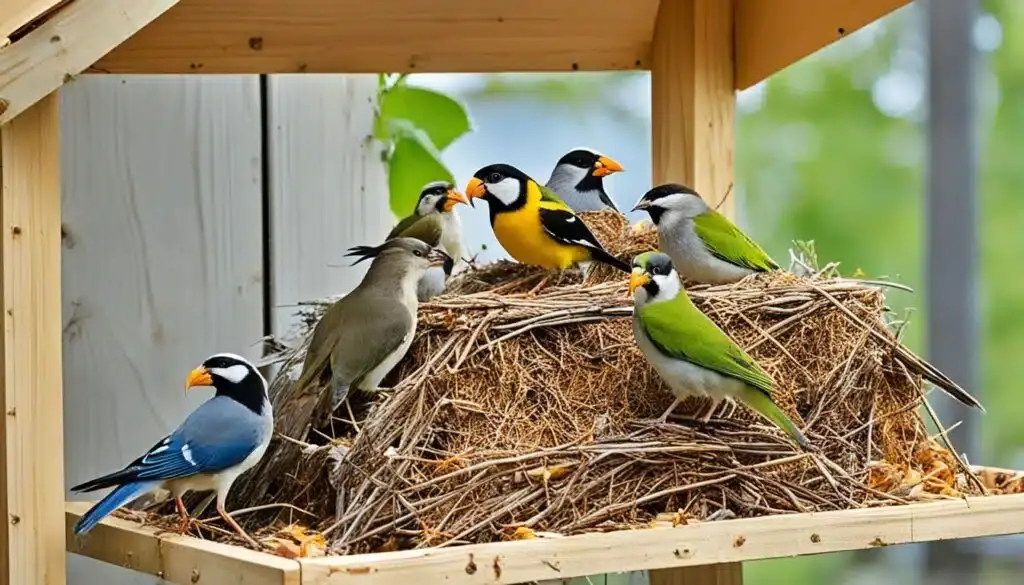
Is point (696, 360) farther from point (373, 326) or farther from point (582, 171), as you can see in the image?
point (582, 171)

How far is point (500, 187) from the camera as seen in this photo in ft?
8.80

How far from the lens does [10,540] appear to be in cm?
204

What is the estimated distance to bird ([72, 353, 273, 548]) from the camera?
207cm

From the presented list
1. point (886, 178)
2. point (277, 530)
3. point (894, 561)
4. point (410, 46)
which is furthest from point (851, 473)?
point (886, 178)

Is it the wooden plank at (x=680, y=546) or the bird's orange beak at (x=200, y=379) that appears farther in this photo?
the bird's orange beak at (x=200, y=379)

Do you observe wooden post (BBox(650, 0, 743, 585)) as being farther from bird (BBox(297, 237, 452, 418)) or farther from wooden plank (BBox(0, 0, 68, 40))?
wooden plank (BBox(0, 0, 68, 40))

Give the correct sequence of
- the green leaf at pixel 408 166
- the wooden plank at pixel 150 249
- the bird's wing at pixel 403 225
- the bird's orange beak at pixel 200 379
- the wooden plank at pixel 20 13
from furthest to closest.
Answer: the green leaf at pixel 408 166 → the bird's wing at pixel 403 225 → the wooden plank at pixel 150 249 → the bird's orange beak at pixel 200 379 → the wooden plank at pixel 20 13

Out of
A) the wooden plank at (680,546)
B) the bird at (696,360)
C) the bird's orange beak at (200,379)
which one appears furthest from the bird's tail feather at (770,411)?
the bird's orange beak at (200,379)

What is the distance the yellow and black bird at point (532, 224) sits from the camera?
8.67ft

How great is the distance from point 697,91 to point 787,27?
0.21 metres

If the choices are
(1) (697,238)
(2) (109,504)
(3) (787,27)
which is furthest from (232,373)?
(3) (787,27)

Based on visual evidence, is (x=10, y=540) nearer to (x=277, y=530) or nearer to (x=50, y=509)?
(x=50, y=509)

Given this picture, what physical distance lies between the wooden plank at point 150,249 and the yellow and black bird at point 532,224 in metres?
0.55

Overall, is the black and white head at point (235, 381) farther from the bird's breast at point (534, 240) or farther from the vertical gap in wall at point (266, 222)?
the vertical gap in wall at point (266, 222)
